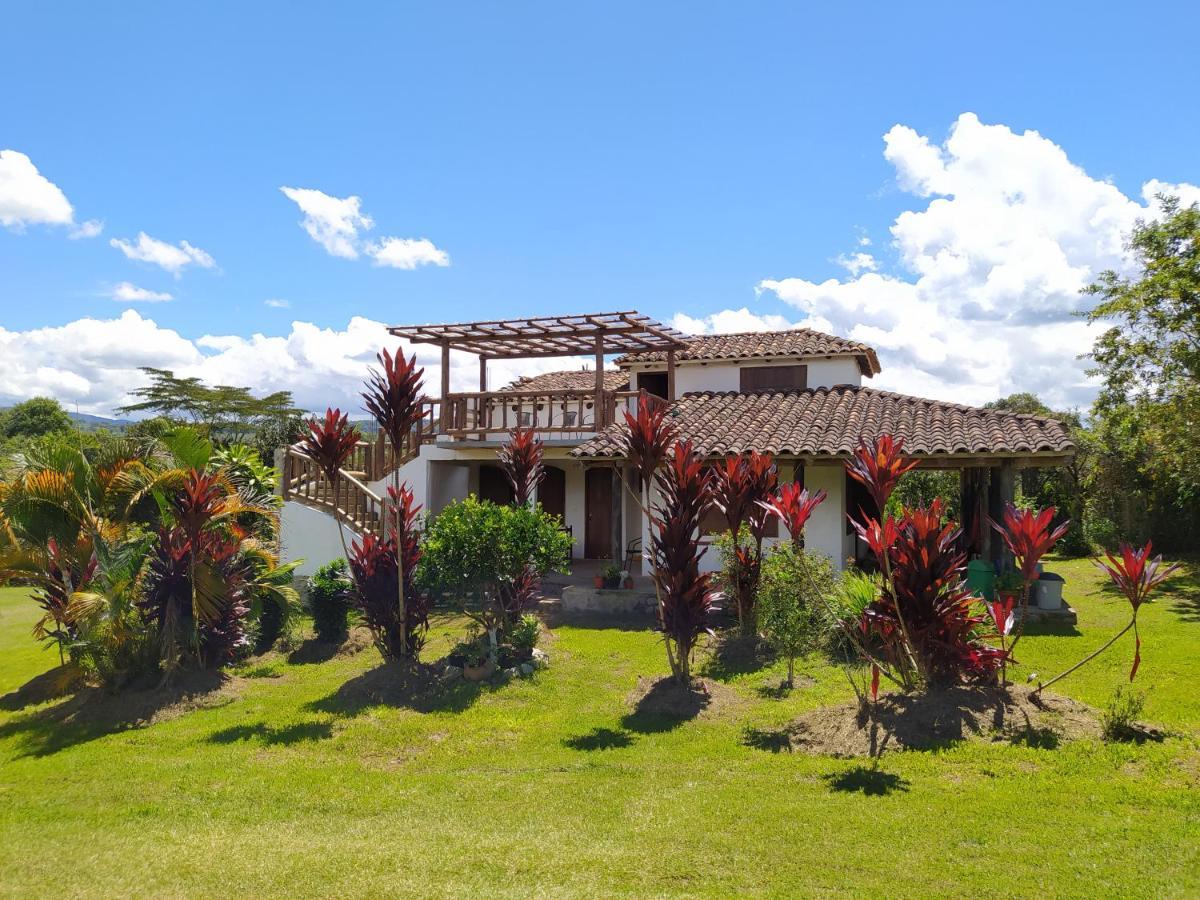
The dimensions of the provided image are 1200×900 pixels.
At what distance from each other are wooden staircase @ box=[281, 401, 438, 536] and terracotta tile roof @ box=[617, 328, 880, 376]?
17.4 feet

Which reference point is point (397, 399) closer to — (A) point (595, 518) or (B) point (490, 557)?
(B) point (490, 557)

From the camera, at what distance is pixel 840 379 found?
18594 mm

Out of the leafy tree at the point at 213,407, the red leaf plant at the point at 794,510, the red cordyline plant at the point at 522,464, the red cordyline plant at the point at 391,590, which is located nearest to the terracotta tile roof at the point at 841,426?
the red cordyline plant at the point at 522,464

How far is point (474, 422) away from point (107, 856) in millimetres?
12642

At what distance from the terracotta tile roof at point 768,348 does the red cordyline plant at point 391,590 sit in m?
9.35

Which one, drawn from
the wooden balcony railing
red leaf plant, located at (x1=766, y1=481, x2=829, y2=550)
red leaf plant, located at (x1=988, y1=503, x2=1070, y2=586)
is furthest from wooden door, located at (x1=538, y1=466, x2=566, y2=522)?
red leaf plant, located at (x1=988, y1=503, x2=1070, y2=586)

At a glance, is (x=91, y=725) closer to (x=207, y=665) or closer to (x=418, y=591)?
(x=207, y=665)

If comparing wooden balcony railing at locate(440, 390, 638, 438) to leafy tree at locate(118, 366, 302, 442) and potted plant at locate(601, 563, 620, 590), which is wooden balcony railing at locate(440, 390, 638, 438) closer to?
potted plant at locate(601, 563, 620, 590)

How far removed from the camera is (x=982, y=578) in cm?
1268

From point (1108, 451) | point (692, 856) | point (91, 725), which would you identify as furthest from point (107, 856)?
point (1108, 451)

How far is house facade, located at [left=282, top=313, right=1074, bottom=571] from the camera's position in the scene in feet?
46.0

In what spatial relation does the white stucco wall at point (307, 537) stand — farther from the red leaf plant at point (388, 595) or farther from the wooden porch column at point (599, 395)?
the red leaf plant at point (388, 595)

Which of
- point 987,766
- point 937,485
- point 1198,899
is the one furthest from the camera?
point 937,485

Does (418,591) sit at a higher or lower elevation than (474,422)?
lower
